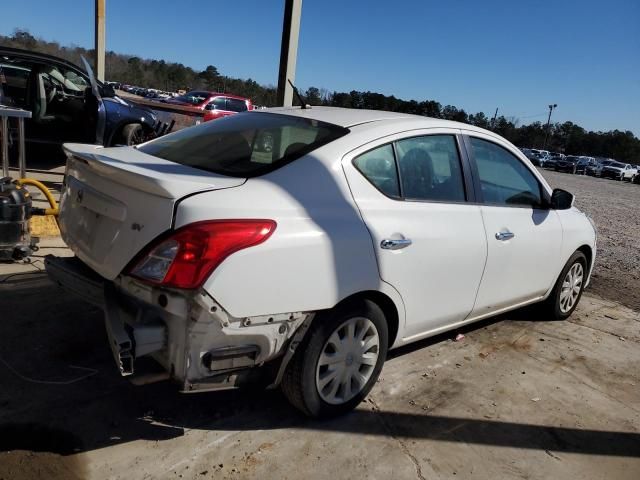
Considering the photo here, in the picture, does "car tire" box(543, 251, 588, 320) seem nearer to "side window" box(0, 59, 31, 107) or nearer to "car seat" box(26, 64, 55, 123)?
"car seat" box(26, 64, 55, 123)

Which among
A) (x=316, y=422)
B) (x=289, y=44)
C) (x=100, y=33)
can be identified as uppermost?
(x=100, y=33)

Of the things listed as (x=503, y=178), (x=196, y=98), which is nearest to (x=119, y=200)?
(x=503, y=178)

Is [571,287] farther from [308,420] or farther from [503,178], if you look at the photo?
[308,420]

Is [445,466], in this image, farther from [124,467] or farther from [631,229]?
[631,229]

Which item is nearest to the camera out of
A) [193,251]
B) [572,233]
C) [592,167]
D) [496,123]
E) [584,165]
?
[193,251]

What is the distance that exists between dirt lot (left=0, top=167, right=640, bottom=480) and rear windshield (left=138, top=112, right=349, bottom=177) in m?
1.34

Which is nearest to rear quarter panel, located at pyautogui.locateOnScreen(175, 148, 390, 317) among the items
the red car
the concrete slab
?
the concrete slab

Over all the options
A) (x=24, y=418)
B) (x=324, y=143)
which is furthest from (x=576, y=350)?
A: (x=24, y=418)

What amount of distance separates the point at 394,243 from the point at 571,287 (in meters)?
2.83

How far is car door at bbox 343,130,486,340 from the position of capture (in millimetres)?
2934

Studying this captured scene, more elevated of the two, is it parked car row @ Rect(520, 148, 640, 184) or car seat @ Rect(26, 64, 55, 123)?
car seat @ Rect(26, 64, 55, 123)

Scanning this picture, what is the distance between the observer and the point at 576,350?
4.45 m

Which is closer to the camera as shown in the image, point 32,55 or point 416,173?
point 416,173

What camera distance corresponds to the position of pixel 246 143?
3.22m
